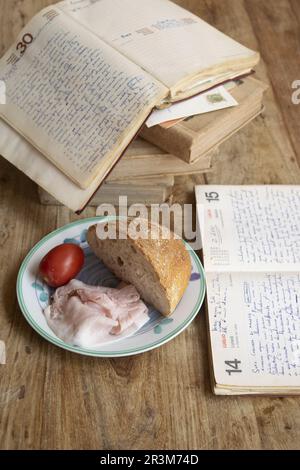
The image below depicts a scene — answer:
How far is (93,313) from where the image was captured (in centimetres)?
96

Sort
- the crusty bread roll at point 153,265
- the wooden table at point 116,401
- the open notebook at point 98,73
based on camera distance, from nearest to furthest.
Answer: the wooden table at point 116,401 → the crusty bread roll at point 153,265 → the open notebook at point 98,73

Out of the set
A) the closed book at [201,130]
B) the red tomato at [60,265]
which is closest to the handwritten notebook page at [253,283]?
the closed book at [201,130]

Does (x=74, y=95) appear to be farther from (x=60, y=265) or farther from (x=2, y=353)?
(x=2, y=353)

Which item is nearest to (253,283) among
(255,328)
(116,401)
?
(255,328)

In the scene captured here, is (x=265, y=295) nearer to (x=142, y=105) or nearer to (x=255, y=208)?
(x=255, y=208)

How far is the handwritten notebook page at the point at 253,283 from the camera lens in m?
0.96

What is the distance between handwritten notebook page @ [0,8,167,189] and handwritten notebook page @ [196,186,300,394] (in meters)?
0.28

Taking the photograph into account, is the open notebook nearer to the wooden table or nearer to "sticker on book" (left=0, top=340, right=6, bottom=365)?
the wooden table

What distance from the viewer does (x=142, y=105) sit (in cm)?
108

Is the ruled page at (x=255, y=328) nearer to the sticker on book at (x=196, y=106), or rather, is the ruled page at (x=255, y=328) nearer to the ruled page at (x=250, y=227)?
the ruled page at (x=250, y=227)

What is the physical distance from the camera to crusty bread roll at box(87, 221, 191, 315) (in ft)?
3.25

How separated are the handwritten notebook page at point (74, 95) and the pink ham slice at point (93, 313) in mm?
203

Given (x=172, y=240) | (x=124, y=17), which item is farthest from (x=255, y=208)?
(x=124, y=17)

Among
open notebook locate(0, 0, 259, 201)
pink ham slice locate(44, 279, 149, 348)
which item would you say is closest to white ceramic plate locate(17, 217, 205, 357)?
pink ham slice locate(44, 279, 149, 348)
